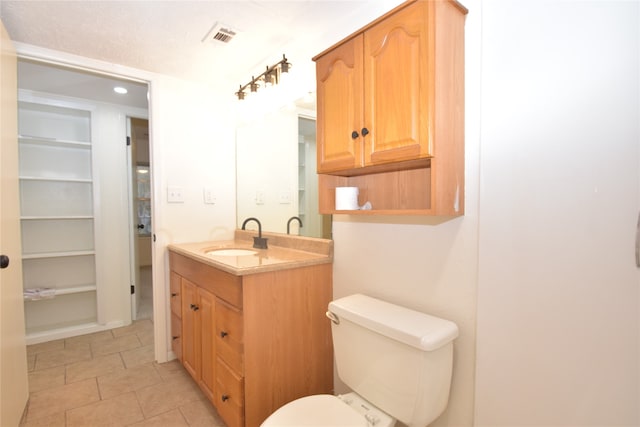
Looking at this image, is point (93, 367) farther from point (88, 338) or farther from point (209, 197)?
point (209, 197)

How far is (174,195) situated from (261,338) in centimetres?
134

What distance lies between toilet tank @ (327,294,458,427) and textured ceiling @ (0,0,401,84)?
129 centimetres

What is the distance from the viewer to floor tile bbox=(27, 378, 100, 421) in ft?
5.67

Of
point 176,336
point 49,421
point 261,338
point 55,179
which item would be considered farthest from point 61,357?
point 261,338

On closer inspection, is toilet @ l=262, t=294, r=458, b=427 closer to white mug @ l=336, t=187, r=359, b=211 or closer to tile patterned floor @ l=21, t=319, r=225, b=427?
white mug @ l=336, t=187, r=359, b=211

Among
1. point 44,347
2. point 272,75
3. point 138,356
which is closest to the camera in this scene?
point 272,75

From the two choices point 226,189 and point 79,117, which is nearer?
point 226,189

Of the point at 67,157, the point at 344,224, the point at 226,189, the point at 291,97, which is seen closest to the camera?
the point at 344,224

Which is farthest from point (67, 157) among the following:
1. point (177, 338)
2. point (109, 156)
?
point (177, 338)

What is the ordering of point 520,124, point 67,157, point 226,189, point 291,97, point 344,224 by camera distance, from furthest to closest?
point 67,157 < point 226,189 < point 291,97 < point 344,224 < point 520,124

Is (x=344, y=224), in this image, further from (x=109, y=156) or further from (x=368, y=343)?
(x=109, y=156)

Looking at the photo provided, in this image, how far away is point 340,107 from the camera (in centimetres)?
135

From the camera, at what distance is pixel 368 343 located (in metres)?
1.18

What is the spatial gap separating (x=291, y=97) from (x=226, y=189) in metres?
0.95
